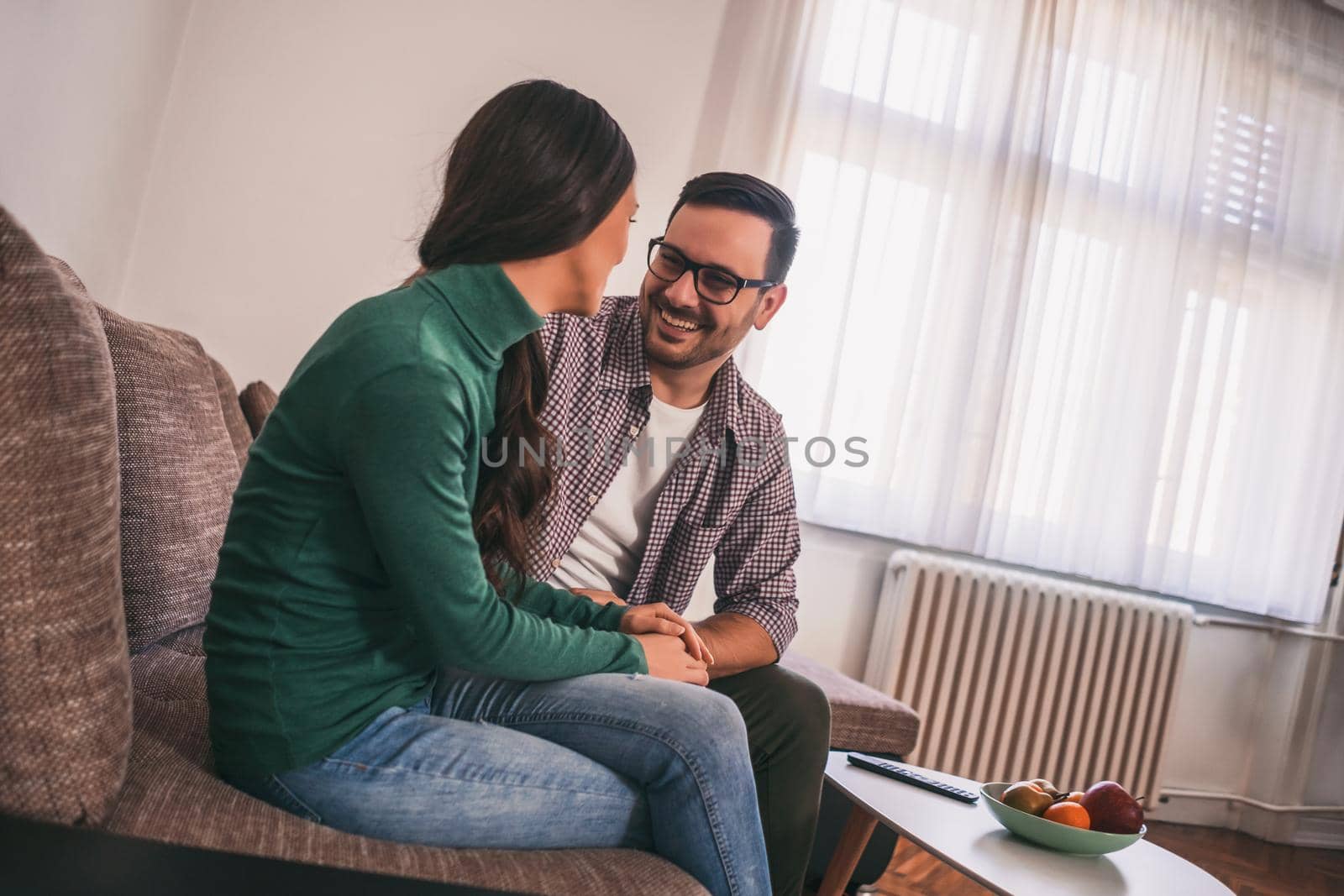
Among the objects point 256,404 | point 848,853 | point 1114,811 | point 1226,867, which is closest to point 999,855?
point 1114,811

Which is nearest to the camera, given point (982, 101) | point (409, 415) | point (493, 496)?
point (409, 415)

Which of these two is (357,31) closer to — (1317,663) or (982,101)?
(982,101)

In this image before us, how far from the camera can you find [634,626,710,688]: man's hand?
3.78 feet

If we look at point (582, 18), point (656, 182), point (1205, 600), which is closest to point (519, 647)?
point (656, 182)

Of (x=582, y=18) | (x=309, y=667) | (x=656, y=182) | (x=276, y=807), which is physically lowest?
(x=276, y=807)

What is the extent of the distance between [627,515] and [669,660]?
0.54 metres

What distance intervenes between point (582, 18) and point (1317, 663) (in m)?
3.56

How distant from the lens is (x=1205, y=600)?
3.62 m

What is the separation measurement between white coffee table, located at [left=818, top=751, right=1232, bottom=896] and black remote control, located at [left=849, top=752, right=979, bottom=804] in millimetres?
15

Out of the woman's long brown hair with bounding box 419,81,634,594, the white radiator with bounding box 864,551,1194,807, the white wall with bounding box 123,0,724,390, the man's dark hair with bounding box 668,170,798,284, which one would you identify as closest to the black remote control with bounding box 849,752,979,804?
the man's dark hair with bounding box 668,170,798,284

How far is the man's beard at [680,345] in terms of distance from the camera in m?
1.70

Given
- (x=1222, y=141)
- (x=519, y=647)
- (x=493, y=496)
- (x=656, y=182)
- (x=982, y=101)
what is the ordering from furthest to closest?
(x=1222, y=141)
(x=982, y=101)
(x=656, y=182)
(x=493, y=496)
(x=519, y=647)

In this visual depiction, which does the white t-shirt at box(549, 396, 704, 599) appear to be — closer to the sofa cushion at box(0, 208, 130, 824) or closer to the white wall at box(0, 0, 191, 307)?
the sofa cushion at box(0, 208, 130, 824)

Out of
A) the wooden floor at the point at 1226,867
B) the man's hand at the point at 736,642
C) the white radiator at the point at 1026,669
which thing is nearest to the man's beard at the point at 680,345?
the man's hand at the point at 736,642
